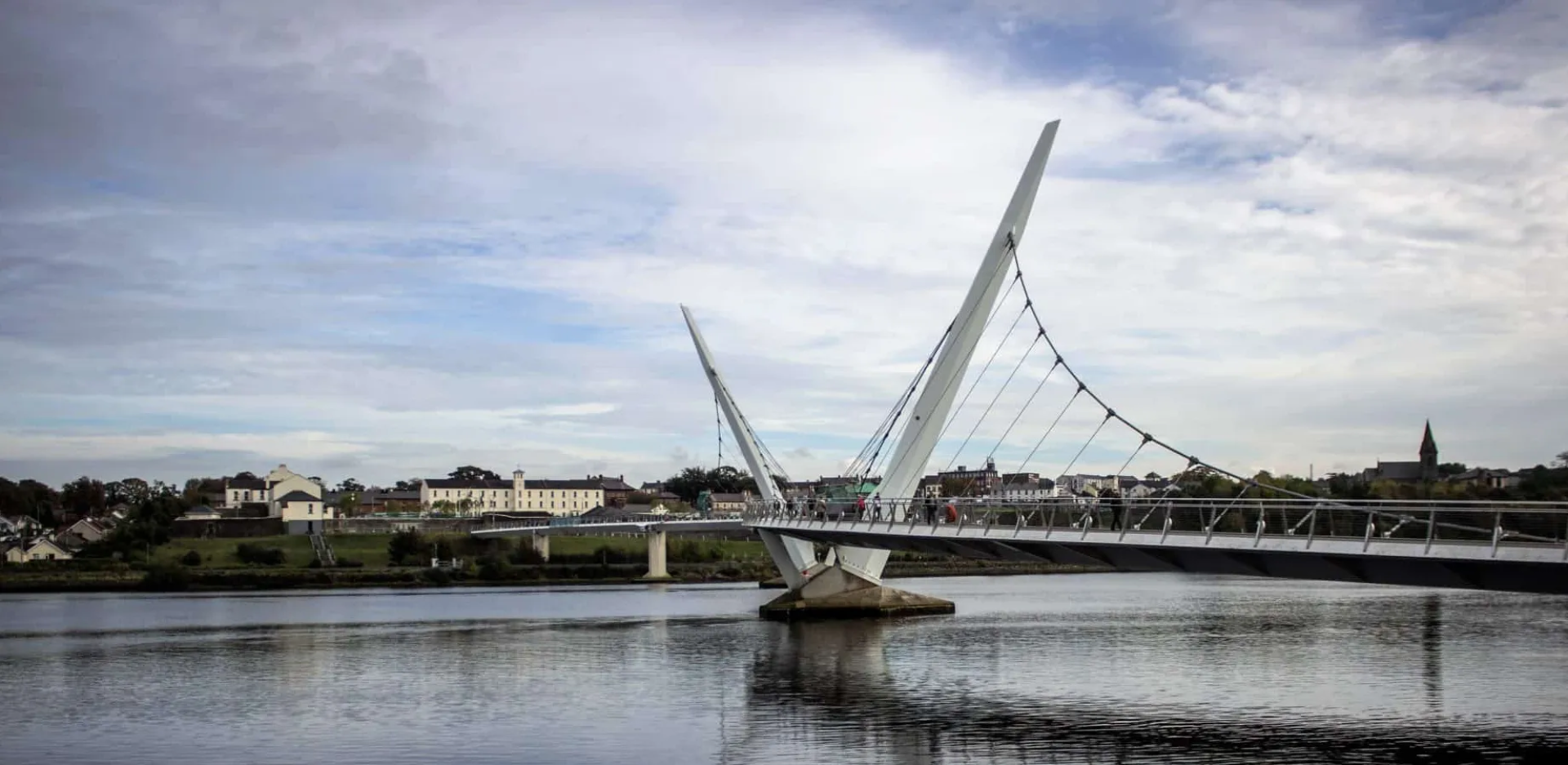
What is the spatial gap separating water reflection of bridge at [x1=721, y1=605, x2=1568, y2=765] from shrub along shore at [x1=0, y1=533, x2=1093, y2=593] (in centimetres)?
7007

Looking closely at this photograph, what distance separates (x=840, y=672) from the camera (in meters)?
43.1

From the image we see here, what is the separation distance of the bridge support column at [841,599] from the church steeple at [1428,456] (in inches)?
4681

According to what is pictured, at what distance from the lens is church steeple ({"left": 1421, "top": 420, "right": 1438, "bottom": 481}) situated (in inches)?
6654

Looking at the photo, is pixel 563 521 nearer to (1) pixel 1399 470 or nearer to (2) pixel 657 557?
(2) pixel 657 557

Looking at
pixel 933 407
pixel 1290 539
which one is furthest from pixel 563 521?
pixel 1290 539

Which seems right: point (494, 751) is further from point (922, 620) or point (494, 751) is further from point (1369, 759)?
point (922, 620)

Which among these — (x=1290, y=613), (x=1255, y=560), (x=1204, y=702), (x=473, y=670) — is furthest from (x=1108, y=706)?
(x=1290, y=613)

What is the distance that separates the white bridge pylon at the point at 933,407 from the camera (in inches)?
2181

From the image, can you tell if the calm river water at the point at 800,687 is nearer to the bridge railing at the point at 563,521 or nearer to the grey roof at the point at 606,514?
the bridge railing at the point at 563,521

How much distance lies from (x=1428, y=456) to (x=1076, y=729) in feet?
512

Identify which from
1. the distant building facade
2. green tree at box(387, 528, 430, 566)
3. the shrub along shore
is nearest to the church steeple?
the distant building facade

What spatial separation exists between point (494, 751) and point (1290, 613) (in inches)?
1730

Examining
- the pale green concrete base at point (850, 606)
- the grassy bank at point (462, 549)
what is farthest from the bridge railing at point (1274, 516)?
the grassy bank at point (462, 549)

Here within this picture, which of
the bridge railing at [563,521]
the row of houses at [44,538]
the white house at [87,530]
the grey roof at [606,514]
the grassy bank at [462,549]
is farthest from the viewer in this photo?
the grey roof at [606,514]
